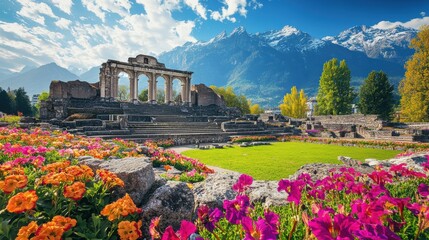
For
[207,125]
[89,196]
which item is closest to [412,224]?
[89,196]

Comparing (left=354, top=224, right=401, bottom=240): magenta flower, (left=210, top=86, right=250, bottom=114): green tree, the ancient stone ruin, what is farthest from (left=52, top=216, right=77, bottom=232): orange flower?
(left=210, top=86, right=250, bottom=114): green tree

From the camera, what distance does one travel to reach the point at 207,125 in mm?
27297

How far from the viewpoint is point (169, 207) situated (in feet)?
9.47

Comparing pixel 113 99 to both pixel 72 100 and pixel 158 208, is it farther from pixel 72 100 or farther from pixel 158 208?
pixel 158 208

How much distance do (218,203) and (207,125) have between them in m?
23.9

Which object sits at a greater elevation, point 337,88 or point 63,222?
point 337,88

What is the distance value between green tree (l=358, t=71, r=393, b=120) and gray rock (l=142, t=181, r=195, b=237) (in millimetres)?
45100

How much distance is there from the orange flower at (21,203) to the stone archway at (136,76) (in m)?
35.7

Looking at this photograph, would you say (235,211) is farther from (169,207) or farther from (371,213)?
(169,207)

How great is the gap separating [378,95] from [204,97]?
29722mm

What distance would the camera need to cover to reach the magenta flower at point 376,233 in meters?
1.12

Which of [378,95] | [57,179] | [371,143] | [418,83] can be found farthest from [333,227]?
[378,95]

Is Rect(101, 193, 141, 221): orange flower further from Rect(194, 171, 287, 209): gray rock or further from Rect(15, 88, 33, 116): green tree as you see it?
Rect(15, 88, 33, 116): green tree

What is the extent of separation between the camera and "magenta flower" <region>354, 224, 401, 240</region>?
1.12m
